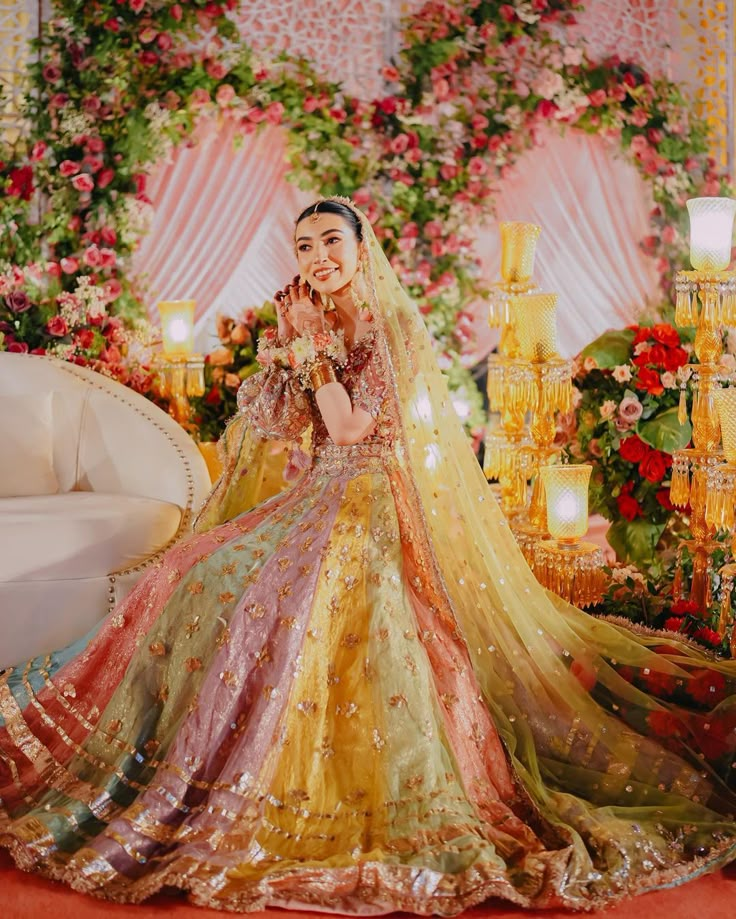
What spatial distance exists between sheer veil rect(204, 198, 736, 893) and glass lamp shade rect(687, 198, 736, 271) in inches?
39.2

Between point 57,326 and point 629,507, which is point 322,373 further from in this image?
point 57,326

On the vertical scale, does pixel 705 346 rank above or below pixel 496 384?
above

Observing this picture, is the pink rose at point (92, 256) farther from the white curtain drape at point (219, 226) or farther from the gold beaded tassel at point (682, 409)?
the gold beaded tassel at point (682, 409)

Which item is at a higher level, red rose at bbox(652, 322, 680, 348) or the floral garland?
the floral garland

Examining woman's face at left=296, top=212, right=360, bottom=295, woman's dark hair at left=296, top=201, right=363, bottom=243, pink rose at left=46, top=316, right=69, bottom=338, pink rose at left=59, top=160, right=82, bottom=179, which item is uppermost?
pink rose at left=59, top=160, right=82, bottom=179

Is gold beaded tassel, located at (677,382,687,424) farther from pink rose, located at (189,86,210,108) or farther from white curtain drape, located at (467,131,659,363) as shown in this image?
pink rose, located at (189,86,210,108)

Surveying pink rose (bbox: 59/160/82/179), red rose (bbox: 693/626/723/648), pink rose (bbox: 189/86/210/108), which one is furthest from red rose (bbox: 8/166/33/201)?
red rose (bbox: 693/626/723/648)

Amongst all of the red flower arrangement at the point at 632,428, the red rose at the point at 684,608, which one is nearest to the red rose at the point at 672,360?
the red flower arrangement at the point at 632,428

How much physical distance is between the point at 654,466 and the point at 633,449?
100mm

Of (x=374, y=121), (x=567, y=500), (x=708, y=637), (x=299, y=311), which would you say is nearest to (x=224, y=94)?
(x=374, y=121)

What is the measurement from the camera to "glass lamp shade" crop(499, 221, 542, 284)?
3707 millimetres

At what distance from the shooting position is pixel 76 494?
387cm

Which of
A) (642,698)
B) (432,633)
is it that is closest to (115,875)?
(432,633)

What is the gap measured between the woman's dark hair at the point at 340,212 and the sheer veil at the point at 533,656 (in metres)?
0.02
